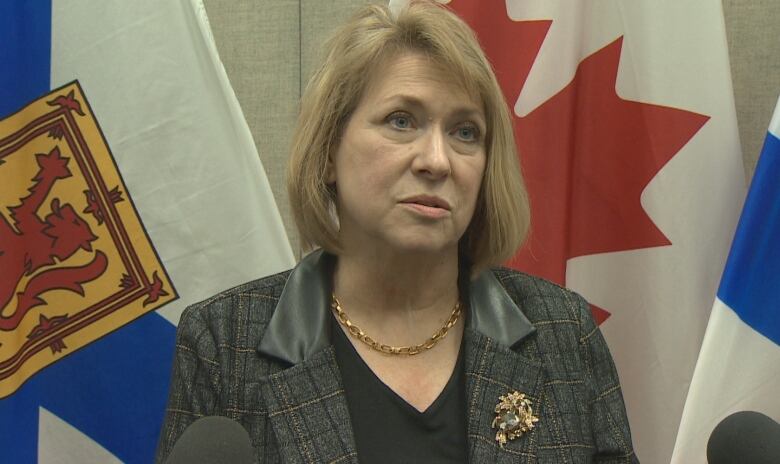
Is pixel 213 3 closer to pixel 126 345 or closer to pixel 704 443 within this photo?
pixel 126 345

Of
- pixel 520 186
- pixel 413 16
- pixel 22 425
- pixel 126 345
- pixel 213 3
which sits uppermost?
pixel 213 3

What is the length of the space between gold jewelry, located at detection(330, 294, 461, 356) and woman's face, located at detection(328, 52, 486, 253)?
0.43 feet

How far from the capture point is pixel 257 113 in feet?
7.74

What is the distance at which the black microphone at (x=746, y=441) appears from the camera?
3.28 ft

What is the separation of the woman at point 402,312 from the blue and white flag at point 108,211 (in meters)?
0.34

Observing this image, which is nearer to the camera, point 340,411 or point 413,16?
point 340,411

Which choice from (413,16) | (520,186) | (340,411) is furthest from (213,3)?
(340,411)

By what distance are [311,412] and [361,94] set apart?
1.71 feet

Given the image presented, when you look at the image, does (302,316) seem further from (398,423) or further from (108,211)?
(108,211)

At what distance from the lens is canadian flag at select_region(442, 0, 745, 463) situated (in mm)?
2031

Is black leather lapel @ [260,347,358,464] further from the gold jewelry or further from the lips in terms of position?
the lips

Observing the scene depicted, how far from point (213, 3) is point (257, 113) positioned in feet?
Result: 0.92

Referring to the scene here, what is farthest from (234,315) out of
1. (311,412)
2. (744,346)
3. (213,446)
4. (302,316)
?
(744,346)

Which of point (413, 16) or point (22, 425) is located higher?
point (413, 16)
